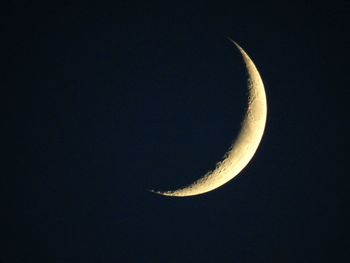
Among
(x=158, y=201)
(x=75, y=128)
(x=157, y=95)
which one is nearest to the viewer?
(x=157, y=95)

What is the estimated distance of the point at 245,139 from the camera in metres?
3.84

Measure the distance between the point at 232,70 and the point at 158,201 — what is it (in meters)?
2.09

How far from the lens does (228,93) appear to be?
356 cm

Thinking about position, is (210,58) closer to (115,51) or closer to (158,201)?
(115,51)

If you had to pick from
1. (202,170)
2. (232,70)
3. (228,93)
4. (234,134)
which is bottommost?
(202,170)

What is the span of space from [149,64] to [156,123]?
688mm

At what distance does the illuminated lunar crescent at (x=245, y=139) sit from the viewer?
3.77m

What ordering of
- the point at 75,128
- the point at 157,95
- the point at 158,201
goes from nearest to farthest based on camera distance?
the point at 157,95 → the point at 75,128 → the point at 158,201

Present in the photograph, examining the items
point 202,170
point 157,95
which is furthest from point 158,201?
point 157,95

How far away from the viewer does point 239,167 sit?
3936mm

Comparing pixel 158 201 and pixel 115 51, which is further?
pixel 158 201

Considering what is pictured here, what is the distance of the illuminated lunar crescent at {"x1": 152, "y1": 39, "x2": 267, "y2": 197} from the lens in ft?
12.4

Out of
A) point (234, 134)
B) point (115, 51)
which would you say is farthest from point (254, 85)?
point (115, 51)

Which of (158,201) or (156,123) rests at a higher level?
(156,123)
